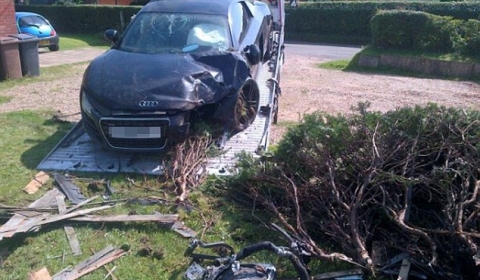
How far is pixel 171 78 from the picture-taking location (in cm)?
625

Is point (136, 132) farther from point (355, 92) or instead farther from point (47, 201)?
point (355, 92)

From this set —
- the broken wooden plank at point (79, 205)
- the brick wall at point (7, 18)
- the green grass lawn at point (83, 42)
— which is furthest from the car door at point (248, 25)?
the green grass lawn at point (83, 42)

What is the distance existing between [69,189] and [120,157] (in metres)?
0.97

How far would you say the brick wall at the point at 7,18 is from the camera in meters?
13.0

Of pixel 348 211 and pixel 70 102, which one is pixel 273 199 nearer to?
pixel 348 211

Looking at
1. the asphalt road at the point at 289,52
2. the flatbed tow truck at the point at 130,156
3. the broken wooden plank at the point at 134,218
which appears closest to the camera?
the broken wooden plank at the point at 134,218

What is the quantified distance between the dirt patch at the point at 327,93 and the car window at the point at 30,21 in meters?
5.00

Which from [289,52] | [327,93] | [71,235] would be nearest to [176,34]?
[71,235]

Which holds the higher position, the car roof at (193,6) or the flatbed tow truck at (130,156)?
the car roof at (193,6)

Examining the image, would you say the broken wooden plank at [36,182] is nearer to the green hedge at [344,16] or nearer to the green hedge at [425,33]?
the green hedge at [425,33]

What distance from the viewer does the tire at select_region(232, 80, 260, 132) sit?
670cm

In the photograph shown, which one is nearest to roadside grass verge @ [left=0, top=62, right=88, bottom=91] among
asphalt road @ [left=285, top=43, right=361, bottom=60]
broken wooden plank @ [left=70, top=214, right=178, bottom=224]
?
broken wooden plank @ [left=70, top=214, right=178, bottom=224]

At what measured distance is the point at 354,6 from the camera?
90.2 ft

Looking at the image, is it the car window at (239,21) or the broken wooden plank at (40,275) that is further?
the car window at (239,21)
